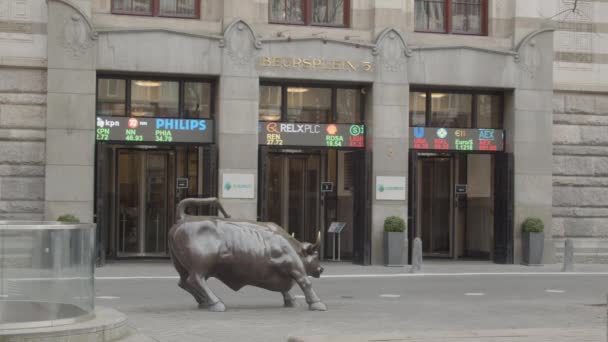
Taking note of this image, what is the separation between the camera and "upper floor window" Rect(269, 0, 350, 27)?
2778 centimetres

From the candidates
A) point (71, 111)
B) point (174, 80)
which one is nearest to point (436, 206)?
point (174, 80)

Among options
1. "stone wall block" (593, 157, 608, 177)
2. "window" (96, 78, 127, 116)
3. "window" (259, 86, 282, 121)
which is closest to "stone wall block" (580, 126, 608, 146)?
"stone wall block" (593, 157, 608, 177)

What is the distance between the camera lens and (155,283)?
21.3 meters

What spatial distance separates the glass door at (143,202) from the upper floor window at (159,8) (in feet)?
14.4

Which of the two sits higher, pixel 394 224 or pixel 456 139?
pixel 456 139

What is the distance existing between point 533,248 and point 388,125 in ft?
17.6

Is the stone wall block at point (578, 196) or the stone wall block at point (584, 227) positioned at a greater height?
the stone wall block at point (578, 196)

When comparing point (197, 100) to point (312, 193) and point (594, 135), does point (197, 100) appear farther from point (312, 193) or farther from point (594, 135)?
point (594, 135)

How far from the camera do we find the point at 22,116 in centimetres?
2545

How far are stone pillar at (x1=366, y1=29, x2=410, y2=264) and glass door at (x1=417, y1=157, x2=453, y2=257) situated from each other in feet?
11.5

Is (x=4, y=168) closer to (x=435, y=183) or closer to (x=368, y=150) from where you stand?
(x=368, y=150)

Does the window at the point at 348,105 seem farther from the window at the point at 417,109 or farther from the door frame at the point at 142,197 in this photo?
the door frame at the point at 142,197

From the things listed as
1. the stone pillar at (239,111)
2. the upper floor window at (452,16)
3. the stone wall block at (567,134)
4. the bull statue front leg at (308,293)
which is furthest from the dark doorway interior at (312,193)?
the bull statue front leg at (308,293)

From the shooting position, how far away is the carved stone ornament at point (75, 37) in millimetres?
25428
